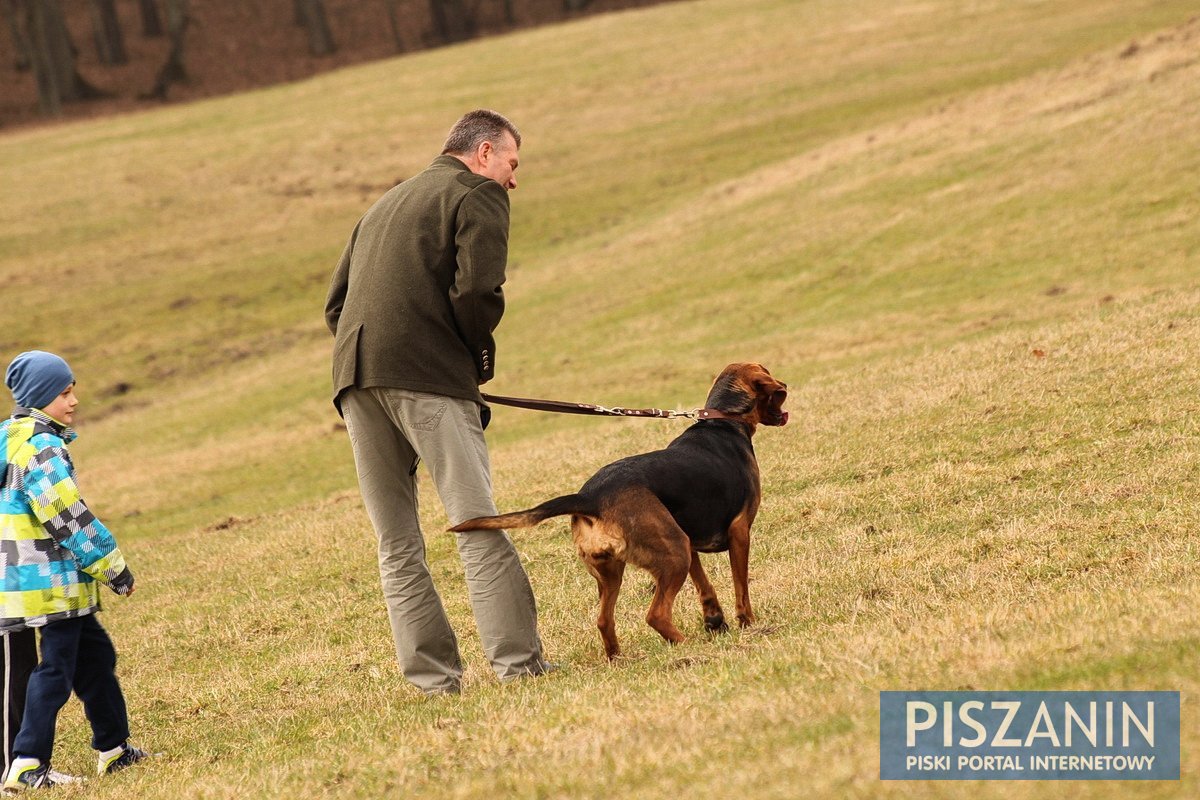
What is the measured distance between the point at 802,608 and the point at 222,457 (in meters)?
12.9

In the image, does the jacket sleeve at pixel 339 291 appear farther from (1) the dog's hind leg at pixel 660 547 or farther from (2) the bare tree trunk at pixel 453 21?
(2) the bare tree trunk at pixel 453 21

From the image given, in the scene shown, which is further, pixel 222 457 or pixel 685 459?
pixel 222 457

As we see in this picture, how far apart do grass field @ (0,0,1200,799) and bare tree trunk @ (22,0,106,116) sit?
3.56 meters

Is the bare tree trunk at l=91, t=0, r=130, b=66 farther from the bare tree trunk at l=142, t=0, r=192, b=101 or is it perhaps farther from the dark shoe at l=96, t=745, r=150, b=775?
the dark shoe at l=96, t=745, r=150, b=775

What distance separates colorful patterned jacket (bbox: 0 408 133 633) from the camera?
5.86 meters

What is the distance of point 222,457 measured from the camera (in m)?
18.0

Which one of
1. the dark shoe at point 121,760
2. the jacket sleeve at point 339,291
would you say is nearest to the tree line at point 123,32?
the jacket sleeve at point 339,291

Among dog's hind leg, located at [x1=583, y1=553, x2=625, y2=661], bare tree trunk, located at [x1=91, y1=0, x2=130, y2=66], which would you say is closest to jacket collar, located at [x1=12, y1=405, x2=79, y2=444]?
dog's hind leg, located at [x1=583, y1=553, x2=625, y2=661]

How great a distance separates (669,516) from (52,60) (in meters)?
50.1

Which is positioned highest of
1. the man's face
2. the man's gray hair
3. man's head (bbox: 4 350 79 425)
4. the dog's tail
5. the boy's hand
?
the man's gray hair

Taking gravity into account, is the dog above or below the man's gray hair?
below

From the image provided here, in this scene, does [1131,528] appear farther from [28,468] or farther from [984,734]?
[28,468]

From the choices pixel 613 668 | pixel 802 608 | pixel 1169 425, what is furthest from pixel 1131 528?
pixel 613 668

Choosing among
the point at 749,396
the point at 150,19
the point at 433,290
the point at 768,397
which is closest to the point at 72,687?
the point at 433,290
